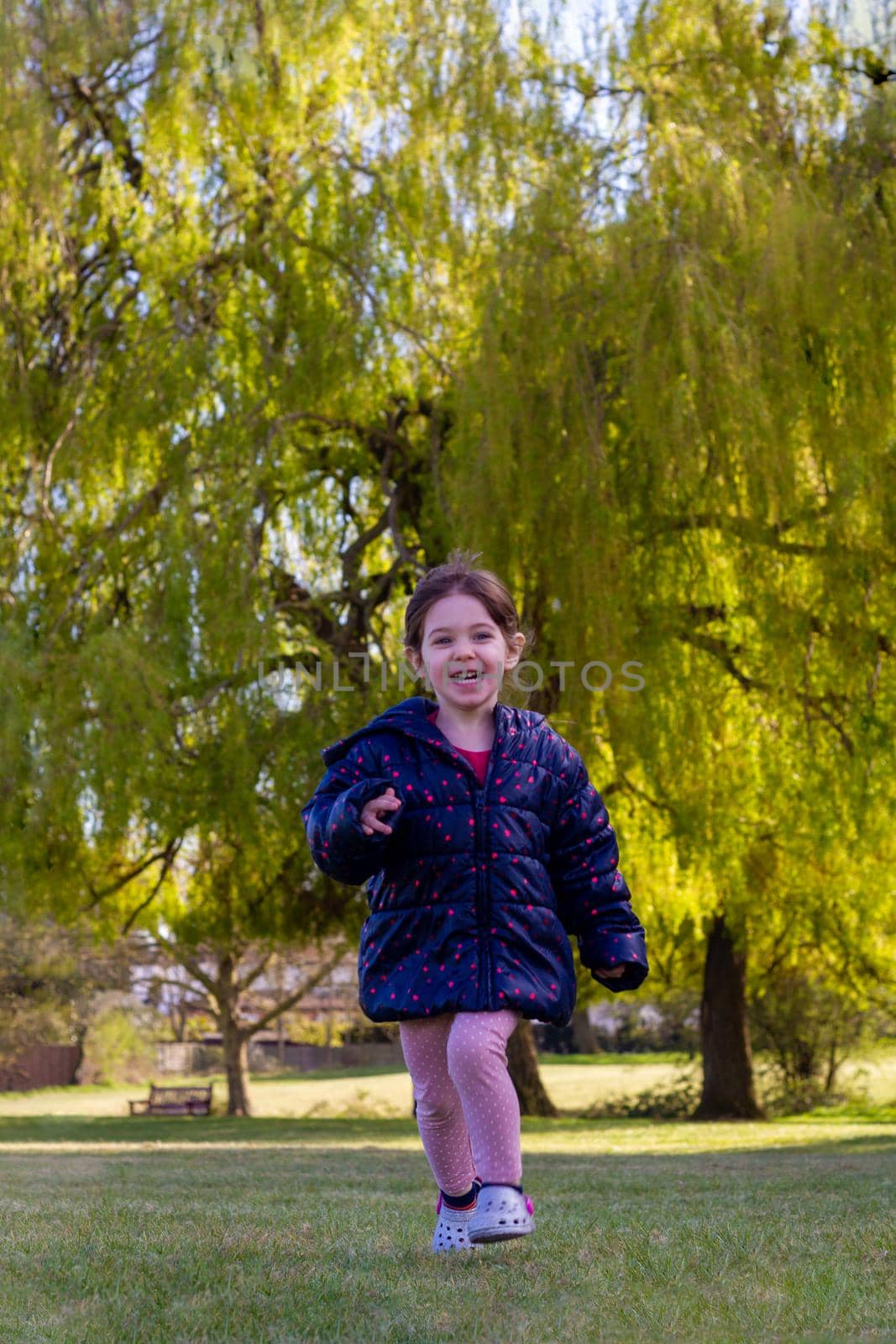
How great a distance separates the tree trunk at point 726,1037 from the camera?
16859mm

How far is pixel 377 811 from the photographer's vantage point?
126 inches

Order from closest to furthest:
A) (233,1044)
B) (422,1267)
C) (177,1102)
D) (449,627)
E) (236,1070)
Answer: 1. (422,1267)
2. (449,627)
3. (233,1044)
4. (236,1070)
5. (177,1102)

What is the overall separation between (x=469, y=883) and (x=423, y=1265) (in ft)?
2.62

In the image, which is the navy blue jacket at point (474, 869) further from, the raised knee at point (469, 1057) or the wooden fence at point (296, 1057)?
the wooden fence at point (296, 1057)

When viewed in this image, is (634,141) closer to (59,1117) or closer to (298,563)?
(298,563)

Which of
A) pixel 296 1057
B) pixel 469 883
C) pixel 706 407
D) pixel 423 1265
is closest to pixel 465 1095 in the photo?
pixel 423 1265

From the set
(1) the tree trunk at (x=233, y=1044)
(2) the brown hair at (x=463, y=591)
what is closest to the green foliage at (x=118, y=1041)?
(1) the tree trunk at (x=233, y=1044)

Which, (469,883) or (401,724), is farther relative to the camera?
(401,724)

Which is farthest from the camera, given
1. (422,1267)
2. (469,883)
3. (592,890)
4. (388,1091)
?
(388,1091)

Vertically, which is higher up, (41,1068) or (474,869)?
(474,869)

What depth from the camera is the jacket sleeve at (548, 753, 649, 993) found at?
11.3 ft

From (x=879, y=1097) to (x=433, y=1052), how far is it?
62.2ft

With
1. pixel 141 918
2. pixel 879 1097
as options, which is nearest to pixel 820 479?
pixel 141 918

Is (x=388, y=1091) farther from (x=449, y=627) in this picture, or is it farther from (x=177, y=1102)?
(x=449, y=627)
